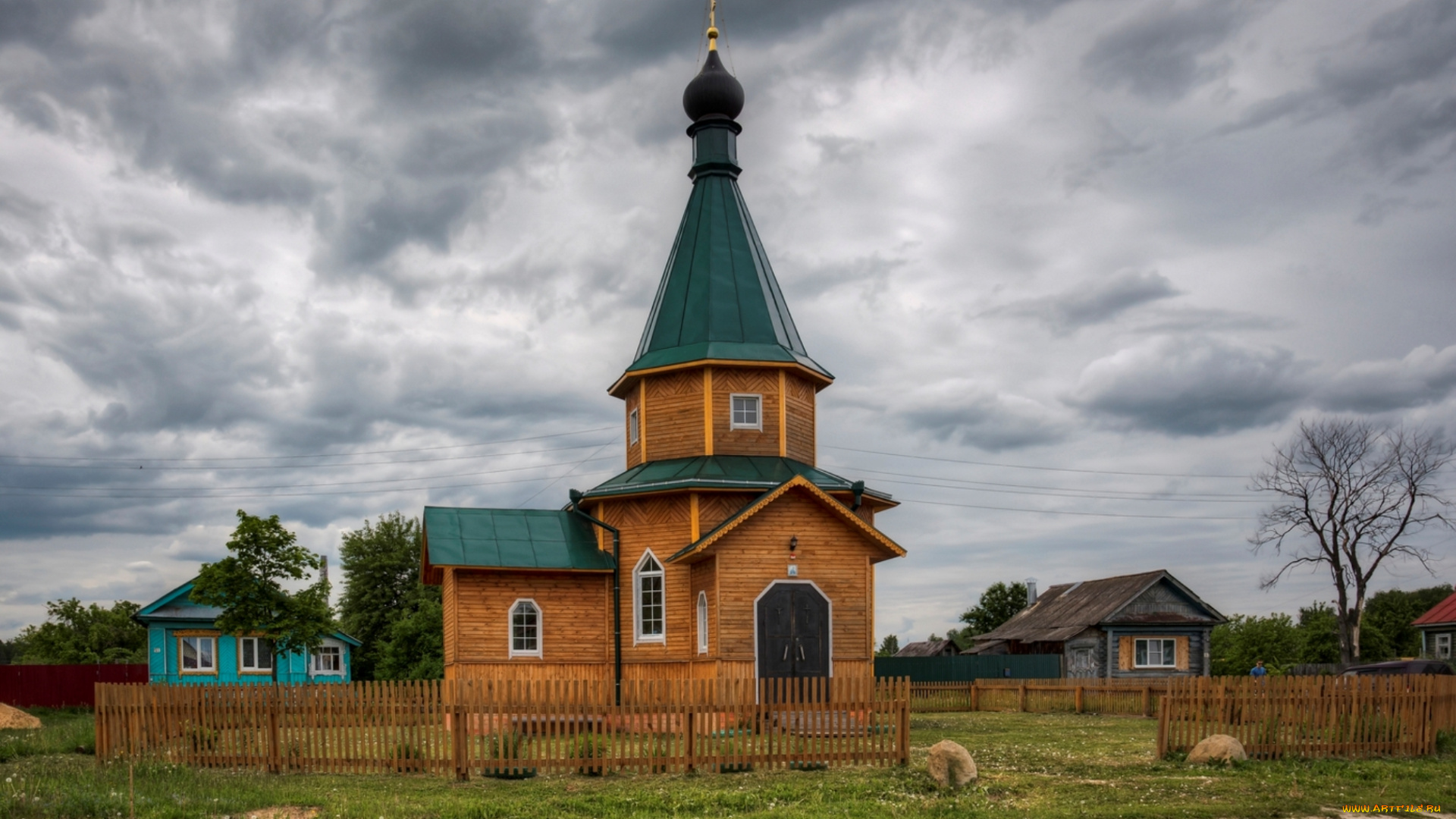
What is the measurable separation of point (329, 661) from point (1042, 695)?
2355cm

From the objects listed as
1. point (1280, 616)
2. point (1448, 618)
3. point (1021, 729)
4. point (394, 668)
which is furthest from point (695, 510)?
point (1448, 618)

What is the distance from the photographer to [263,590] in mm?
22281

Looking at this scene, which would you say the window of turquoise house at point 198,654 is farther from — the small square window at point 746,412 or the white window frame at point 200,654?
the small square window at point 746,412

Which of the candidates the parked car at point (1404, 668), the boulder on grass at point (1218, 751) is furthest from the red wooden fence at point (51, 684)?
the parked car at point (1404, 668)

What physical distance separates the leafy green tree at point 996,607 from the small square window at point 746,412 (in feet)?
112

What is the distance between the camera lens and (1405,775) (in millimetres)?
14586

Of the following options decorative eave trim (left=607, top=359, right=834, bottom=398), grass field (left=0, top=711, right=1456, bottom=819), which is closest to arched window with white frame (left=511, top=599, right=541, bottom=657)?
decorative eave trim (left=607, top=359, right=834, bottom=398)

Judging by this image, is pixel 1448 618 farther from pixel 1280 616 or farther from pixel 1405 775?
pixel 1405 775

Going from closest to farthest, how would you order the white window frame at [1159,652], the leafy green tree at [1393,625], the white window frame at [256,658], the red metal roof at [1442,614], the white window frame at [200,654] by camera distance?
the white window frame at [200,654] < the white window frame at [256,658] < the white window frame at [1159,652] < the red metal roof at [1442,614] < the leafy green tree at [1393,625]

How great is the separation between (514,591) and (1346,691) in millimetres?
15306

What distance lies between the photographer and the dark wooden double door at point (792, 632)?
22.1m

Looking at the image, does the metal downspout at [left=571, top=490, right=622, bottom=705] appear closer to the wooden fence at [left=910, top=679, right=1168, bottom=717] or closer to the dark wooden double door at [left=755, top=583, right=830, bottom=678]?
the dark wooden double door at [left=755, top=583, right=830, bottom=678]

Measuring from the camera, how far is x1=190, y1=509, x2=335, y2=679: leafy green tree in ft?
72.2

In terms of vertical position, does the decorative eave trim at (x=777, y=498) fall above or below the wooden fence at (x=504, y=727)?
above
